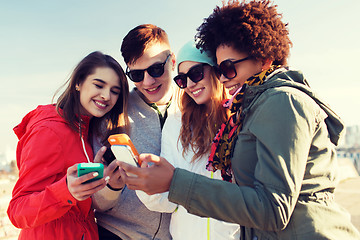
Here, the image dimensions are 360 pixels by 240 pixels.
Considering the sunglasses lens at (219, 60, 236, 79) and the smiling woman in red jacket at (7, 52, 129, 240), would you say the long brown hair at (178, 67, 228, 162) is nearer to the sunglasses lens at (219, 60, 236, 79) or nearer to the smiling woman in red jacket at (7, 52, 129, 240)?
the sunglasses lens at (219, 60, 236, 79)

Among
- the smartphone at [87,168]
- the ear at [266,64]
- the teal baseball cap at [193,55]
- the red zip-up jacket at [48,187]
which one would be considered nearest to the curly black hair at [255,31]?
the ear at [266,64]

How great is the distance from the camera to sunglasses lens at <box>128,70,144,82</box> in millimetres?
3113

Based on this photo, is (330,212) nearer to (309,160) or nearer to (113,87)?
(309,160)

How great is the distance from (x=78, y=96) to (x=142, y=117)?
0.70m

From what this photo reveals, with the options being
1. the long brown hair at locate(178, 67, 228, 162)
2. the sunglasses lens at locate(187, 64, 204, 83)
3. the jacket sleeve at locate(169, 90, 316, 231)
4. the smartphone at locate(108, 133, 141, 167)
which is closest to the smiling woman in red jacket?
the smartphone at locate(108, 133, 141, 167)

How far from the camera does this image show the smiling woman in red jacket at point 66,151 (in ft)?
7.25

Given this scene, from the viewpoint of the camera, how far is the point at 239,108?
1756 mm

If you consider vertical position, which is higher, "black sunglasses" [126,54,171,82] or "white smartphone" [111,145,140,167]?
"black sunglasses" [126,54,171,82]

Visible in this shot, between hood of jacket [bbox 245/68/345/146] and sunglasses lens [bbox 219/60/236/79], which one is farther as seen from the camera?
sunglasses lens [bbox 219/60/236/79]

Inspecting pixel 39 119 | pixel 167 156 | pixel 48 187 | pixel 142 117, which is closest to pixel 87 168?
pixel 48 187

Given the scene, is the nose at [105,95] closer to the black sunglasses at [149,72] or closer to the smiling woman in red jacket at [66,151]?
the smiling woman in red jacket at [66,151]

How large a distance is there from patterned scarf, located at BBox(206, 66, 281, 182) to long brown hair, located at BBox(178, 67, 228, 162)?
50 cm

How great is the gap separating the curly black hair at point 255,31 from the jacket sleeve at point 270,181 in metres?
0.58

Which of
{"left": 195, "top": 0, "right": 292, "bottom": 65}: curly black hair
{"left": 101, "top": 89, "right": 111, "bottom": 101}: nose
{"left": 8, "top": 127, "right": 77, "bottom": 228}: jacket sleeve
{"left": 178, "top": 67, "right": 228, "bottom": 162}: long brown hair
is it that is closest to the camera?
{"left": 195, "top": 0, "right": 292, "bottom": 65}: curly black hair
